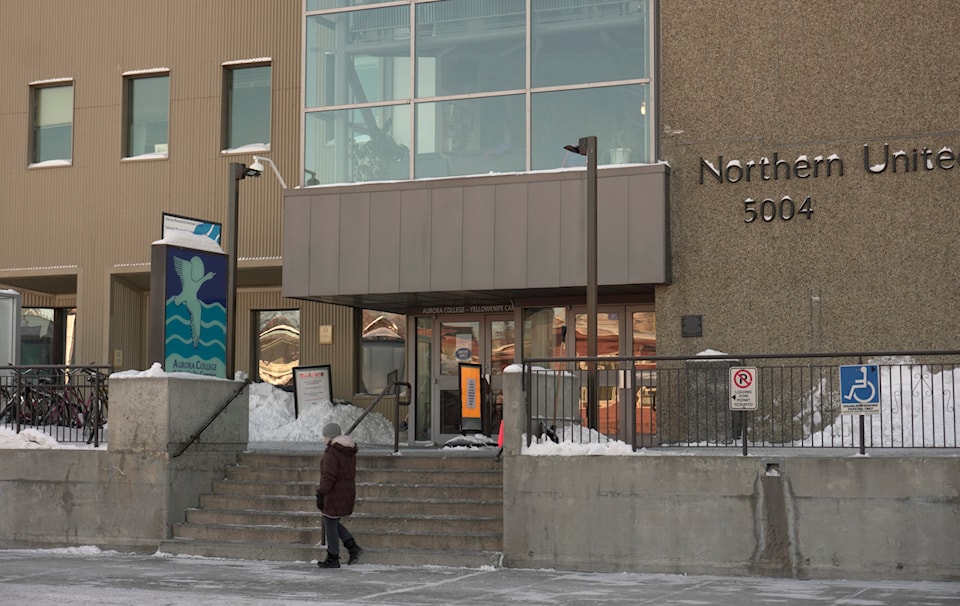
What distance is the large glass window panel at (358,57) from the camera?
829 inches

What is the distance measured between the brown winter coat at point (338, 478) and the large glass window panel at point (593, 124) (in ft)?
23.4

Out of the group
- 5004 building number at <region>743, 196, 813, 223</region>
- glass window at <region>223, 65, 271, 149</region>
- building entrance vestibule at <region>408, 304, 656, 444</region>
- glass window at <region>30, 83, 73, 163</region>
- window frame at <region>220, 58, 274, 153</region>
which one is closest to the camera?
5004 building number at <region>743, 196, 813, 223</region>

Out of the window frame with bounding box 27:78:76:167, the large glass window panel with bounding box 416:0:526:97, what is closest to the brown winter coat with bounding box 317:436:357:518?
the large glass window panel with bounding box 416:0:526:97

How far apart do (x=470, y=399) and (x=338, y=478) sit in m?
6.93

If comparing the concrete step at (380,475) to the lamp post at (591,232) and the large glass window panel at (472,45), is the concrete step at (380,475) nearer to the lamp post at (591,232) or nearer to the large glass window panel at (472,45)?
the lamp post at (591,232)

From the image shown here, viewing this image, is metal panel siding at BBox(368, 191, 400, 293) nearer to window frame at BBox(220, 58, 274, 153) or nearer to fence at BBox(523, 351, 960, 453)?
fence at BBox(523, 351, 960, 453)

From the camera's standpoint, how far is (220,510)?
53.5 ft

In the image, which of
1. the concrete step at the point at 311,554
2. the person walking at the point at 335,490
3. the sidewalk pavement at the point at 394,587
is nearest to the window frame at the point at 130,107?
the concrete step at the point at 311,554

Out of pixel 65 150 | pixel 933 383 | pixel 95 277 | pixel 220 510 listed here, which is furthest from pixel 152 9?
pixel 933 383

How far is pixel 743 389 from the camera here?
14.0 metres

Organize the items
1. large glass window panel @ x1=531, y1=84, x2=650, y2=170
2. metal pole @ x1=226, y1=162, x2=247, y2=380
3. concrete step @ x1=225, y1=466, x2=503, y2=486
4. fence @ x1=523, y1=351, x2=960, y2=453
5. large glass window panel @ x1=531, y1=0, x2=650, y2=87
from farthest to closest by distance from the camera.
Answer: large glass window panel @ x1=531, y1=0, x2=650, y2=87, large glass window panel @ x1=531, y1=84, x2=650, y2=170, metal pole @ x1=226, y1=162, x2=247, y2=380, concrete step @ x1=225, y1=466, x2=503, y2=486, fence @ x1=523, y1=351, x2=960, y2=453

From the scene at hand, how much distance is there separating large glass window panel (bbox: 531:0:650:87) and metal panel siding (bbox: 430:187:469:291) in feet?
7.27

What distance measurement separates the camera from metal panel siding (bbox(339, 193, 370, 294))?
67.9 feet

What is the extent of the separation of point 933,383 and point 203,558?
28.0 ft
